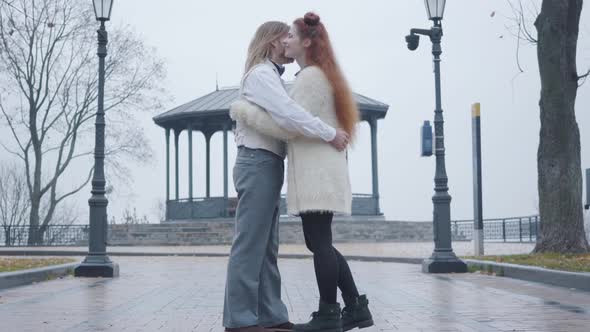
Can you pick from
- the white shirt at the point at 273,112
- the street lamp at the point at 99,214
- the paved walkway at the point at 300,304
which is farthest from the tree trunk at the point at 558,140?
the white shirt at the point at 273,112

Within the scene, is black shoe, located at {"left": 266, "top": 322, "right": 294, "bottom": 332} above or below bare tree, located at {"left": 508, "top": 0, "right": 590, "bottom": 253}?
below

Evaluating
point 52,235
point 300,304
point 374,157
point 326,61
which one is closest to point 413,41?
point 300,304

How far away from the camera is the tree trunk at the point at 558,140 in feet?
45.9

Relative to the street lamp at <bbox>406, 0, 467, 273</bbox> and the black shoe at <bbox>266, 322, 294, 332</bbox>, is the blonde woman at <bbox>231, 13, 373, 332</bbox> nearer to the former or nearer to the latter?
the black shoe at <bbox>266, 322, 294, 332</bbox>

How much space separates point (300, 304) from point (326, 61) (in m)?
3.79

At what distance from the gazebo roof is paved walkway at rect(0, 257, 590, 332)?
19.2 m

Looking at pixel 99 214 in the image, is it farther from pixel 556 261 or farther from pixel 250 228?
pixel 250 228

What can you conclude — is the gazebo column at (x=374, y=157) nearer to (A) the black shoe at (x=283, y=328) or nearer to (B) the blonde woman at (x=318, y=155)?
(A) the black shoe at (x=283, y=328)

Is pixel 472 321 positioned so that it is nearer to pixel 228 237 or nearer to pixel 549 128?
pixel 549 128

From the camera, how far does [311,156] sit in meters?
4.74

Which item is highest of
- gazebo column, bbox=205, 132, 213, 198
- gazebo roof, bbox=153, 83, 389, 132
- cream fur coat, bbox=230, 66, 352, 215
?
gazebo roof, bbox=153, 83, 389, 132

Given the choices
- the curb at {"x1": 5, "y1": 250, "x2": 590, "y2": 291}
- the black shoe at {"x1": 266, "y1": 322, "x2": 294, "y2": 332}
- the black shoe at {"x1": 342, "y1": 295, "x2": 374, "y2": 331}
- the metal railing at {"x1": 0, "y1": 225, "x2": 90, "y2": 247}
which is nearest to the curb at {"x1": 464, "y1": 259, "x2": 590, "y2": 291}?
the curb at {"x1": 5, "y1": 250, "x2": 590, "y2": 291}

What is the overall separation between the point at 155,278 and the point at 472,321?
22.3 ft

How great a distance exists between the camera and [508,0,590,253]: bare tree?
1398cm
